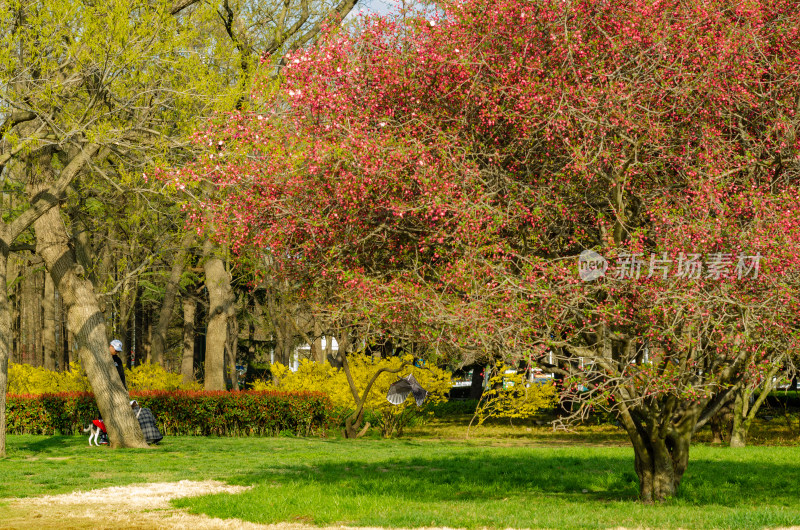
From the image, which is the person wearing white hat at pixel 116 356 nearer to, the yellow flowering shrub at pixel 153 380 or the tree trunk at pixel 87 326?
the tree trunk at pixel 87 326

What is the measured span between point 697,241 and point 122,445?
11501 millimetres

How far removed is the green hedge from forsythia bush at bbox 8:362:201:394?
2.78 metres

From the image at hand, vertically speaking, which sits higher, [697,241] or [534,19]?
[534,19]

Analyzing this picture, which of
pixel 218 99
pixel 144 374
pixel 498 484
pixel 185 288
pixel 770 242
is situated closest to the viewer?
pixel 770 242

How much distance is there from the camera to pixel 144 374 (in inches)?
894

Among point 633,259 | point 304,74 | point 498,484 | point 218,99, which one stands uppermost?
point 218,99

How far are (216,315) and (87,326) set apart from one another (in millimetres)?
4363

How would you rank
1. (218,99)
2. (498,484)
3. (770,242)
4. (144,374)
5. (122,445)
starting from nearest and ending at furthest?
(770,242), (498,484), (218,99), (122,445), (144,374)

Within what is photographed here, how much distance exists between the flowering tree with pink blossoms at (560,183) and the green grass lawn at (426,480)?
1225mm

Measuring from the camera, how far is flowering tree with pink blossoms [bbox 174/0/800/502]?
705 centimetres

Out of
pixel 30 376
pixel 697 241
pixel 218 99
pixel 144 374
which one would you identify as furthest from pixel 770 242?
pixel 30 376

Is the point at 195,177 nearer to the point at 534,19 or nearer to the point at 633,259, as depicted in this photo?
the point at 534,19

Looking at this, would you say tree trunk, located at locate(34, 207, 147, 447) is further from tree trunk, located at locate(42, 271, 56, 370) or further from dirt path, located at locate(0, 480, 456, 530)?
tree trunk, located at locate(42, 271, 56, 370)

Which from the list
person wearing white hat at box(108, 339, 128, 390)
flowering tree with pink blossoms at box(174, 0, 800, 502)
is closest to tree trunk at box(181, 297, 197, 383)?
person wearing white hat at box(108, 339, 128, 390)
